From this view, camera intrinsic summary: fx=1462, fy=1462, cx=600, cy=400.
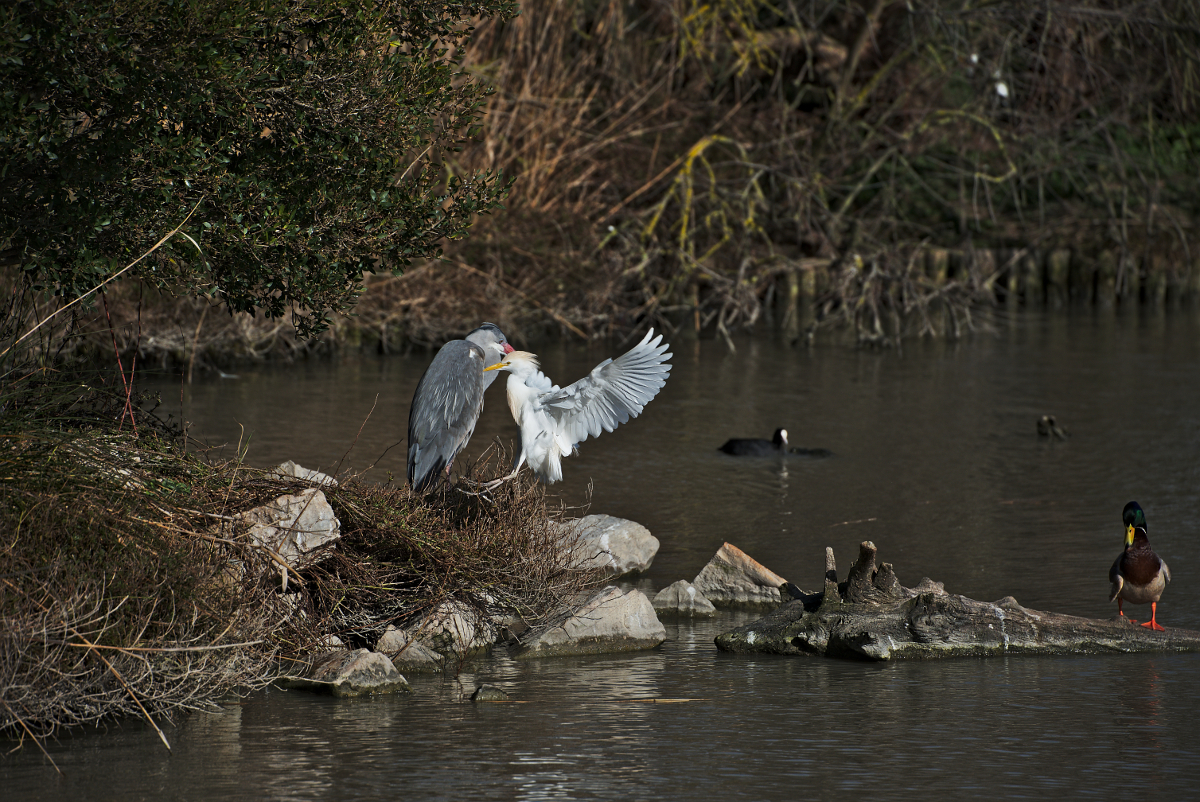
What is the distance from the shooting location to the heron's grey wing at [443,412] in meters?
7.44

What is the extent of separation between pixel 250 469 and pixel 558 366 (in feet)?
37.2

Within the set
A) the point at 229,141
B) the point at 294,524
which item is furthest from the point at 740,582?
the point at 229,141

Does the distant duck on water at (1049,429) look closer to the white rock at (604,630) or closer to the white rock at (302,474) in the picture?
the white rock at (604,630)

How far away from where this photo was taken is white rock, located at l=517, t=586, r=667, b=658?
6711 millimetres

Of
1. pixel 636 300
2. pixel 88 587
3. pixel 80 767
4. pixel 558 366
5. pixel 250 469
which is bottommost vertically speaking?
pixel 80 767

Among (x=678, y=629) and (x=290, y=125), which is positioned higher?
(x=290, y=125)

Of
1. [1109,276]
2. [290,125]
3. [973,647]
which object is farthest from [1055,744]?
[1109,276]

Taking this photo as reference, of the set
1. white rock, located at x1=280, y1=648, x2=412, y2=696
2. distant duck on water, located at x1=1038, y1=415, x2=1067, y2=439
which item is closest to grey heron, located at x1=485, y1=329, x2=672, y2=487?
white rock, located at x1=280, y1=648, x2=412, y2=696

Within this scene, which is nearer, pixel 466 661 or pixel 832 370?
pixel 466 661

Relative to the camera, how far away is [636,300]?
898 inches

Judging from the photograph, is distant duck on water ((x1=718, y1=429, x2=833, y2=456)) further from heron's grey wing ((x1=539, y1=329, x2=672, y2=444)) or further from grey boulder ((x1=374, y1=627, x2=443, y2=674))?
grey boulder ((x1=374, y1=627, x2=443, y2=674))

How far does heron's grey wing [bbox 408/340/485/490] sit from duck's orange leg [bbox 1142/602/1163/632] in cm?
346

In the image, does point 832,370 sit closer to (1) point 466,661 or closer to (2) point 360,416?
(2) point 360,416

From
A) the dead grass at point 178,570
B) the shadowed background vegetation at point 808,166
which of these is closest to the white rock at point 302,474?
the dead grass at point 178,570
